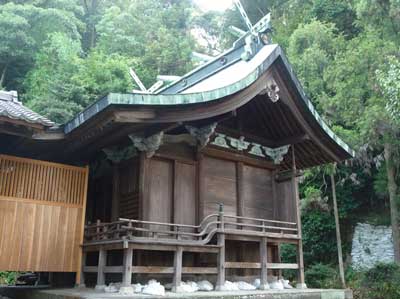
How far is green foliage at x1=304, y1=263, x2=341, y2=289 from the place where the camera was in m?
17.1

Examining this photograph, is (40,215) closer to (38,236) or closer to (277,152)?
(38,236)

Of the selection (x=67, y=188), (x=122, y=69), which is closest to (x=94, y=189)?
(x=67, y=188)

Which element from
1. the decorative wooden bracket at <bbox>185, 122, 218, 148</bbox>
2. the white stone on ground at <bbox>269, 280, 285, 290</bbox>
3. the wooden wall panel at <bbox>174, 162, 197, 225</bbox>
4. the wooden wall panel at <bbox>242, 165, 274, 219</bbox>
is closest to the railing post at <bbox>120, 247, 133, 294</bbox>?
the wooden wall panel at <bbox>174, 162, 197, 225</bbox>

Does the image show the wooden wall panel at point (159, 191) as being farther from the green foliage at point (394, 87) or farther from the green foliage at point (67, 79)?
the green foliage at point (67, 79)

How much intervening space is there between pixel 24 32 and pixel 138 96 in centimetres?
2527

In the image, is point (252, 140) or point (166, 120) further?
point (252, 140)

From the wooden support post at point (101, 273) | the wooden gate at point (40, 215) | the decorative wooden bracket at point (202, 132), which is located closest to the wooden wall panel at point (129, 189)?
the wooden gate at point (40, 215)

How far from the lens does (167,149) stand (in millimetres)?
9156

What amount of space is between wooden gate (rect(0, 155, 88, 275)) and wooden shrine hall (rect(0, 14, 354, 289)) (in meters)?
0.02

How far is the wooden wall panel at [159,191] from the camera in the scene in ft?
28.5

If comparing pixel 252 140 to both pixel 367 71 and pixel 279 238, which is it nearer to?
pixel 279 238

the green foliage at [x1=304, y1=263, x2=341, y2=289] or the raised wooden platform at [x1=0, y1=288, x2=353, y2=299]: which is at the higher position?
the green foliage at [x1=304, y1=263, x2=341, y2=289]

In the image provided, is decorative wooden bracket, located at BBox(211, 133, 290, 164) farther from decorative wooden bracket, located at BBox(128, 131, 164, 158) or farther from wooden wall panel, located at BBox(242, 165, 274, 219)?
decorative wooden bracket, located at BBox(128, 131, 164, 158)

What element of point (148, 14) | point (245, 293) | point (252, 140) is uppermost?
point (148, 14)
